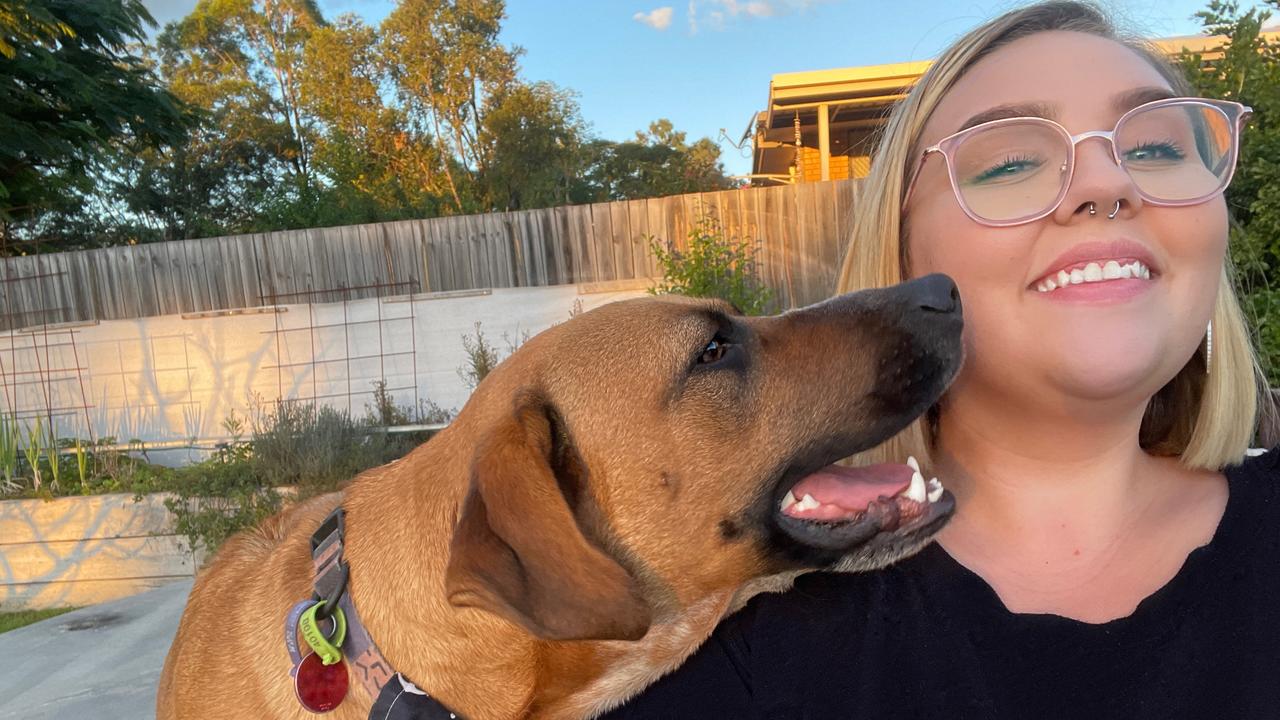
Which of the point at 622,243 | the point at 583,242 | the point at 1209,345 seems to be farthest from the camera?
the point at 583,242

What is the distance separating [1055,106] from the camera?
153cm

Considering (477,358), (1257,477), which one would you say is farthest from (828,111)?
(1257,477)

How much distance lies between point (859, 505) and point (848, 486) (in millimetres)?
98

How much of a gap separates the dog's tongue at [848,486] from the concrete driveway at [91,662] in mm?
3695

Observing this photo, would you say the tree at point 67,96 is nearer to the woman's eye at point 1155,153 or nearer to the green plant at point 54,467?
the green plant at point 54,467

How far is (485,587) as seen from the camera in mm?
1363

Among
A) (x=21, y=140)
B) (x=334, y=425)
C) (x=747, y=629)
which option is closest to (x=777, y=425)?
(x=747, y=629)

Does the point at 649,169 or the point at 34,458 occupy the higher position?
the point at 649,169

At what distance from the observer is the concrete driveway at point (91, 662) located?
386 cm

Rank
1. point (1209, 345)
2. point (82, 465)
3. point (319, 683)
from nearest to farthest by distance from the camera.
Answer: point (319, 683)
point (1209, 345)
point (82, 465)

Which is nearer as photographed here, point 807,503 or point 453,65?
point 807,503

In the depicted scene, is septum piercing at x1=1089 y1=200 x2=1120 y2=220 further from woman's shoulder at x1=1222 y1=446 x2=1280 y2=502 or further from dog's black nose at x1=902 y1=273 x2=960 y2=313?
woman's shoulder at x1=1222 y1=446 x2=1280 y2=502

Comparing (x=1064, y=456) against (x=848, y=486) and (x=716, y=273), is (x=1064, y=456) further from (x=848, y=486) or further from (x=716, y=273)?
(x=716, y=273)

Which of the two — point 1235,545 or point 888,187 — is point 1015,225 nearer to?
point 888,187
